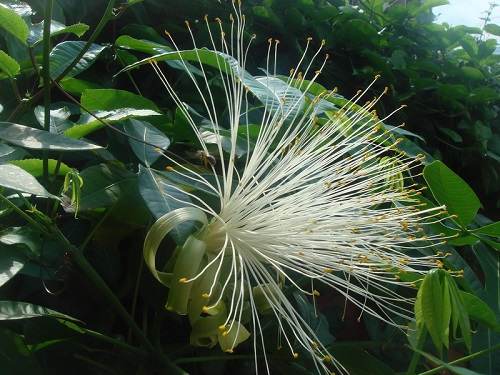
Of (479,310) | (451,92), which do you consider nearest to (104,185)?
(479,310)

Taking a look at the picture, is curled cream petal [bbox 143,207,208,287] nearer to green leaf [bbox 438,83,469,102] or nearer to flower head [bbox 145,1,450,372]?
flower head [bbox 145,1,450,372]

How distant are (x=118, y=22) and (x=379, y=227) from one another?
3.10 feet

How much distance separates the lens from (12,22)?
32.0 inches

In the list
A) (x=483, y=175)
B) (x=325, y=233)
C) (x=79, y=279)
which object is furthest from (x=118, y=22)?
(x=483, y=175)

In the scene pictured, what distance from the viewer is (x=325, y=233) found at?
0.90m

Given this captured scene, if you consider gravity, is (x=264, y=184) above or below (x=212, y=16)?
below

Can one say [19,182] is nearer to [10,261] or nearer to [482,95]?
[10,261]

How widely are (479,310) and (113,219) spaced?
59 centimetres

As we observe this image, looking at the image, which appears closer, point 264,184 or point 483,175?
point 264,184

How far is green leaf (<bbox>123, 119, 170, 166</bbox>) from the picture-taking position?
89cm

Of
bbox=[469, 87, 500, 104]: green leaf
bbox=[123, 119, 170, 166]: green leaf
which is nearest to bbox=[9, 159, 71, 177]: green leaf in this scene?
bbox=[123, 119, 170, 166]: green leaf

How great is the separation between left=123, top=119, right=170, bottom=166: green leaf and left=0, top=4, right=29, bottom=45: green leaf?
201 mm

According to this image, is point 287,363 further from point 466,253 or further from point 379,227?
point 466,253

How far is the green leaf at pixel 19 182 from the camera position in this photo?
1.87 ft
